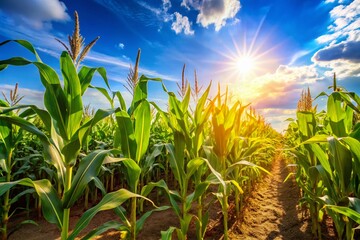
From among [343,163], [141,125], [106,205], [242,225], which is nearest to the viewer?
[106,205]

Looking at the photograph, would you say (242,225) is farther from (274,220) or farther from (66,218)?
(66,218)

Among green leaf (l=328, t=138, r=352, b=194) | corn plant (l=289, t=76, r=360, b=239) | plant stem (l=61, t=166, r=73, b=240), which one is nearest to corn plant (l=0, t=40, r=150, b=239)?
plant stem (l=61, t=166, r=73, b=240)

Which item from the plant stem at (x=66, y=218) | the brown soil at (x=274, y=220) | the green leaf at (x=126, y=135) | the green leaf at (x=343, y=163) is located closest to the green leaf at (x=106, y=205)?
the plant stem at (x=66, y=218)

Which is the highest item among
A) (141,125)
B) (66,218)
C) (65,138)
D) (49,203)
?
(141,125)

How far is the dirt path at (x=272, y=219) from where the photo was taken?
2900mm

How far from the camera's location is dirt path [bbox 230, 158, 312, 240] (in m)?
2.90

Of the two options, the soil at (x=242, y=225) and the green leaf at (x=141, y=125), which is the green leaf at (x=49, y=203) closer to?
the green leaf at (x=141, y=125)

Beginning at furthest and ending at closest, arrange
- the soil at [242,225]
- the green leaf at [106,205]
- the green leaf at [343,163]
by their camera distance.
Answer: the soil at [242,225] → the green leaf at [343,163] → the green leaf at [106,205]

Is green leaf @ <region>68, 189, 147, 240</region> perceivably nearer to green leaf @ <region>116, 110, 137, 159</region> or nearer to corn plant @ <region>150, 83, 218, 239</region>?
green leaf @ <region>116, 110, 137, 159</region>

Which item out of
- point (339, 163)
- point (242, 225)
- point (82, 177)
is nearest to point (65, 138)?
point (82, 177)

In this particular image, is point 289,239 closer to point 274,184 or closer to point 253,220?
point 253,220

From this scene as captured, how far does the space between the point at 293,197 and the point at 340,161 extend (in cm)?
329

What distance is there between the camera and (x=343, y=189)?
1.75m

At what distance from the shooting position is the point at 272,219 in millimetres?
3457
